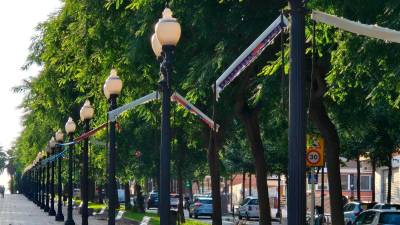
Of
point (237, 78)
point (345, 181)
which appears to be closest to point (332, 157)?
point (237, 78)

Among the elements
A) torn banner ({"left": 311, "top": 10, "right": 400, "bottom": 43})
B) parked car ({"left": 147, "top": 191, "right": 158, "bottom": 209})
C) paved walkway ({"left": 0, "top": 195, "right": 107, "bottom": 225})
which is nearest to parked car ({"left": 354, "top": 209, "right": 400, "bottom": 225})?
paved walkway ({"left": 0, "top": 195, "right": 107, "bottom": 225})

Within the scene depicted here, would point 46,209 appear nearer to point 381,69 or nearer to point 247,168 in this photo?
point 247,168

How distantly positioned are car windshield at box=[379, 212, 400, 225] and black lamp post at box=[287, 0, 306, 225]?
17250mm

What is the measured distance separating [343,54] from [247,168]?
128ft

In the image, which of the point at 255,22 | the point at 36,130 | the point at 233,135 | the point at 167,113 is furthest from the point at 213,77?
the point at 36,130

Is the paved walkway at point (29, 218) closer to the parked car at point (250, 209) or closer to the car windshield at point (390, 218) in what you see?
the parked car at point (250, 209)

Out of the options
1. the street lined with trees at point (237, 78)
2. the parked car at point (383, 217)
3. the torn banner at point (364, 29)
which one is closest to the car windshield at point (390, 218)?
the parked car at point (383, 217)

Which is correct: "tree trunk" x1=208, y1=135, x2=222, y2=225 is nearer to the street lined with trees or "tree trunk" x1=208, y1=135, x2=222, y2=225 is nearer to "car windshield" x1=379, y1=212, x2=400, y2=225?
the street lined with trees

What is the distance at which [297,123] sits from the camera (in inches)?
316

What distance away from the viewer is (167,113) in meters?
12.6

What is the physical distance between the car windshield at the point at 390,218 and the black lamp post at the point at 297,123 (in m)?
17.3

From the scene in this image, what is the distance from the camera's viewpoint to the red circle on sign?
21.3 metres

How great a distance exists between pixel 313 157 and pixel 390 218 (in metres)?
4.57

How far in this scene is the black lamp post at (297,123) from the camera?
7.94 metres
